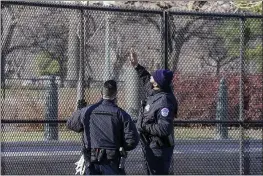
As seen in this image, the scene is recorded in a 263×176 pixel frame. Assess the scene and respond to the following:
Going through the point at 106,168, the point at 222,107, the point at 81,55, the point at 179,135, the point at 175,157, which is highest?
the point at 81,55

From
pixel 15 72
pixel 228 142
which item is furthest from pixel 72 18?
pixel 228 142

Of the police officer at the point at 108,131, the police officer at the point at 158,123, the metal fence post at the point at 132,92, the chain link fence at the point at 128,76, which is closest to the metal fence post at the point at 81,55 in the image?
the chain link fence at the point at 128,76

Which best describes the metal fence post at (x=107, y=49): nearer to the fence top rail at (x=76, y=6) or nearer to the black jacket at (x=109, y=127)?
the fence top rail at (x=76, y=6)

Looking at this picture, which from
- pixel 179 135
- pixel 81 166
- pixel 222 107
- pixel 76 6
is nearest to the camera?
pixel 81 166

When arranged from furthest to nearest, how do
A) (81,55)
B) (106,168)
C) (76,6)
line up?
(81,55)
(76,6)
(106,168)

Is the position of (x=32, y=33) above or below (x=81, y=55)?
above

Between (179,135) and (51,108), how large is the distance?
201 cm

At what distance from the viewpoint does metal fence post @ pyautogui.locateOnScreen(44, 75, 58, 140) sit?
1057 cm

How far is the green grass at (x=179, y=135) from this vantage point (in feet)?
34.1

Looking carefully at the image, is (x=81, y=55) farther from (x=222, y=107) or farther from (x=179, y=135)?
(x=222, y=107)

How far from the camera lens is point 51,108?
10.6 metres

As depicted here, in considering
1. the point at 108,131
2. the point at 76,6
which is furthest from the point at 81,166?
the point at 76,6

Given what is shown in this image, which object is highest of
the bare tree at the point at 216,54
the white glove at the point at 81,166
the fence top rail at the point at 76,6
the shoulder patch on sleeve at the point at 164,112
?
the fence top rail at the point at 76,6

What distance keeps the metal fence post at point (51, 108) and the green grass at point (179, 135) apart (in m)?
0.08
